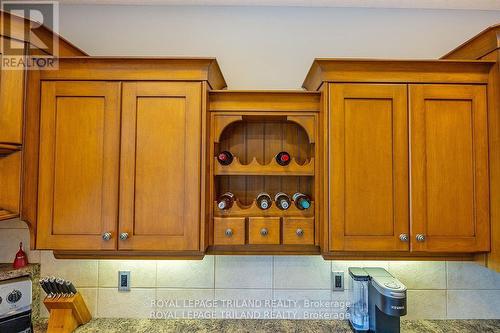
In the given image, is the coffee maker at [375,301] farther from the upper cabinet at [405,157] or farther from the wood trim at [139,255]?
the wood trim at [139,255]

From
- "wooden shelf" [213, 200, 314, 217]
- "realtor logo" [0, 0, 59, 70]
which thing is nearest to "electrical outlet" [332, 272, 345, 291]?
"wooden shelf" [213, 200, 314, 217]

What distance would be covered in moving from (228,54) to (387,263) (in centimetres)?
159

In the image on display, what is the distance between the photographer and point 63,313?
4.53 ft

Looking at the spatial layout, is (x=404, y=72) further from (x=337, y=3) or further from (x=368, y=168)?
(x=337, y=3)

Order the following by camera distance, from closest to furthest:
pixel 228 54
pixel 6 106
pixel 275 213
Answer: pixel 6 106
pixel 275 213
pixel 228 54

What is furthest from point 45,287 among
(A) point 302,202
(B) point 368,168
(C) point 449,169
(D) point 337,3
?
(D) point 337,3

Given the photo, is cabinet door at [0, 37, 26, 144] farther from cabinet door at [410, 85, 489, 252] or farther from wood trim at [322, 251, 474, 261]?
cabinet door at [410, 85, 489, 252]

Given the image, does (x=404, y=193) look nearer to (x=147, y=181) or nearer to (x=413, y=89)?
(x=413, y=89)

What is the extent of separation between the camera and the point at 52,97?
49.3 inches

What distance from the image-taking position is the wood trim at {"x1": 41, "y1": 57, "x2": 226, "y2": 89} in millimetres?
1257

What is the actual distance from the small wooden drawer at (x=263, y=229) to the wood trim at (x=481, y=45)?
4.29ft

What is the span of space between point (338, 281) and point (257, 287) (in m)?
0.48

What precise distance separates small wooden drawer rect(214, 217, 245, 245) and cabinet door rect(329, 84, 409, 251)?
0.44 m

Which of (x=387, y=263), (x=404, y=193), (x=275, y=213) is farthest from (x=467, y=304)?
(x=275, y=213)
